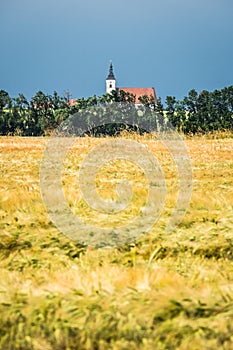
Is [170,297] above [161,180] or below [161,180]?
below

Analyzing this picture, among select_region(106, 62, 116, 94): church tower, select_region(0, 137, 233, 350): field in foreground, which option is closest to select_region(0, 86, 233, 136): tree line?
select_region(0, 137, 233, 350): field in foreground

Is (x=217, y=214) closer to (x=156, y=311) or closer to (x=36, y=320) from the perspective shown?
(x=156, y=311)

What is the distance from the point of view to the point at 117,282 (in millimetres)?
2961

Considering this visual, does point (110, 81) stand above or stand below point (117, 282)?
above

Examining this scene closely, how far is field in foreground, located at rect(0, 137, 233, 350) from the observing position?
8.23 ft

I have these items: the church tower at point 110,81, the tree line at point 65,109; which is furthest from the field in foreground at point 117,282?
the church tower at point 110,81

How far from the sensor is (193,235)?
12.5 feet

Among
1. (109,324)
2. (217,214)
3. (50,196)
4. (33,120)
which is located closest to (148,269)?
(109,324)

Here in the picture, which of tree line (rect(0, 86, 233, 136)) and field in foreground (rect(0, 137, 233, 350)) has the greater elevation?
tree line (rect(0, 86, 233, 136))

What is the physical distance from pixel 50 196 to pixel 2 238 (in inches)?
41.0

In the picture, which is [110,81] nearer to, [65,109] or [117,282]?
[65,109]

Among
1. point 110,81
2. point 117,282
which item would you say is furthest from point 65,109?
point 110,81

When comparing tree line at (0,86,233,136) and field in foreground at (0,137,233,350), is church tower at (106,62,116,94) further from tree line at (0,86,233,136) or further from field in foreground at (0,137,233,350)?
field in foreground at (0,137,233,350)

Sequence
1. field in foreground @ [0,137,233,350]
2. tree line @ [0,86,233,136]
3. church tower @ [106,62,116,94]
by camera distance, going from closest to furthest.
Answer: field in foreground @ [0,137,233,350] → tree line @ [0,86,233,136] → church tower @ [106,62,116,94]
